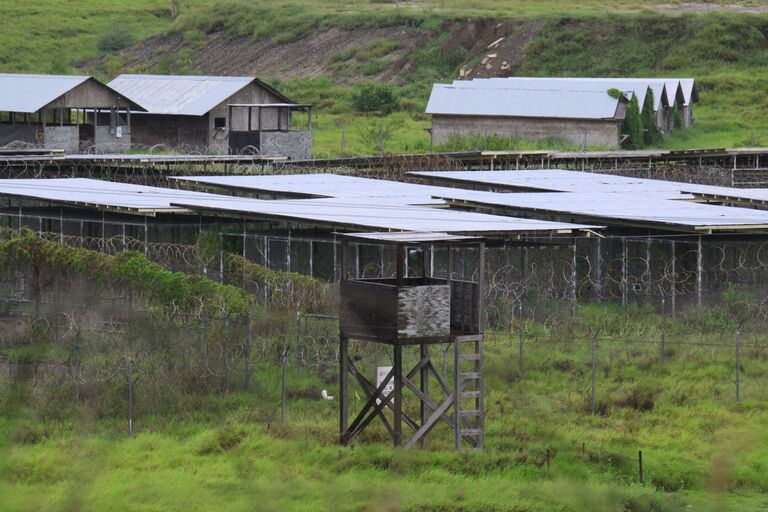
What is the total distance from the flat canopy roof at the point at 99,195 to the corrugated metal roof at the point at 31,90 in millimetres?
14798

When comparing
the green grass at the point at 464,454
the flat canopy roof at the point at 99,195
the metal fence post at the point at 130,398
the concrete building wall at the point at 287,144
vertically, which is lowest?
the green grass at the point at 464,454

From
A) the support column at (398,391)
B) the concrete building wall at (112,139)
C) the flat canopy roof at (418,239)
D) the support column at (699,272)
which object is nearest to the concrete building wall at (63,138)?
the concrete building wall at (112,139)

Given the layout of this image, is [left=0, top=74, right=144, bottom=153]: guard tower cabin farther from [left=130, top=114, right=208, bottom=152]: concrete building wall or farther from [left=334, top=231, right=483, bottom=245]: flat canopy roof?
[left=334, top=231, right=483, bottom=245]: flat canopy roof

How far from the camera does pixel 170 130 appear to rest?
68000 mm

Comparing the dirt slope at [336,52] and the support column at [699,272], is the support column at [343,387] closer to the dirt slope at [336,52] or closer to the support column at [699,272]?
the support column at [699,272]

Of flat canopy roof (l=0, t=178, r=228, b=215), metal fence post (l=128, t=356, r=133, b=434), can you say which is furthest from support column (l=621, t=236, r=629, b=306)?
metal fence post (l=128, t=356, r=133, b=434)

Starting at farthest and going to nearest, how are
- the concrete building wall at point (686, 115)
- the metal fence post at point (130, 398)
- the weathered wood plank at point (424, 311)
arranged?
1. the concrete building wall at point (686, 115)
2. the metal fence post at point (130, 398)
3. the weathered wood plank at point (424, 311)

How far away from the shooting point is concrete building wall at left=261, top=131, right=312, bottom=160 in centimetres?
6556

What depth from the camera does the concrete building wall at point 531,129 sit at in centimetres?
7088

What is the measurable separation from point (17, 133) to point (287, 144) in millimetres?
11163

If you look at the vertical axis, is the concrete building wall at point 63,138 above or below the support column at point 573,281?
above

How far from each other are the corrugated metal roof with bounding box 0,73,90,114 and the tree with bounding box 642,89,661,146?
26.7 metres

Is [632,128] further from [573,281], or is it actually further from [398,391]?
[398,391]

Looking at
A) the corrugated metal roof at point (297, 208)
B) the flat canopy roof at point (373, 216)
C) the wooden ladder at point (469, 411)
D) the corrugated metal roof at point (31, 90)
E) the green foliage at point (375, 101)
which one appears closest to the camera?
the wooden ladder at point (469, 411)
